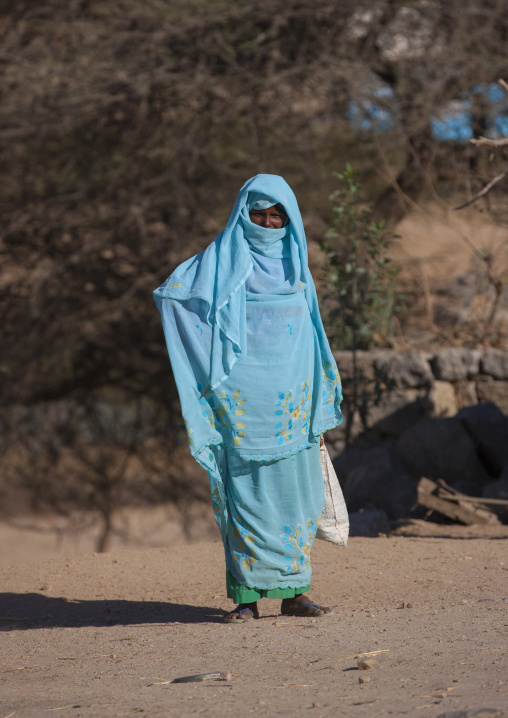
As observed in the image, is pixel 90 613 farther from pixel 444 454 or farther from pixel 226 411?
pixel 444 454

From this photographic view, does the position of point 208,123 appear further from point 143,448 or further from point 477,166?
point 143,448

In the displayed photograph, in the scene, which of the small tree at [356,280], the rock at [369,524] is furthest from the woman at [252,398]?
the small tree at [356,280]

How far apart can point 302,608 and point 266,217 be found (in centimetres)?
150

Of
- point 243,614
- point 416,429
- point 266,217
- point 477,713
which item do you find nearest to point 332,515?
point 243,614

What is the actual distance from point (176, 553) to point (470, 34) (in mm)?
6543

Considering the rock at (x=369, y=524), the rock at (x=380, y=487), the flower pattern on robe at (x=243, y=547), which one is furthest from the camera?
the rock at (x=380, y=487)

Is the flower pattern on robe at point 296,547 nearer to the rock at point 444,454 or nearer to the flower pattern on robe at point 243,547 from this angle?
the flower pattern on robe at point 243,547

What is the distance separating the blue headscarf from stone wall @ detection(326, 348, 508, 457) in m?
3.59

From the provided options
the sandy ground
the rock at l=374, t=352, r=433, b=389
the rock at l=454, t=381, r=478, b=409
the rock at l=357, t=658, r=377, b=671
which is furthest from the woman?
the rock at l=454, t=381, r=478, b=409

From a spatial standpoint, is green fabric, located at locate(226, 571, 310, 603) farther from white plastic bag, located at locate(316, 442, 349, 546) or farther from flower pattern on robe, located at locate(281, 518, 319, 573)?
white plastic bag, located at locate(316, 442, 349, 546)

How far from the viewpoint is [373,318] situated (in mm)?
7082

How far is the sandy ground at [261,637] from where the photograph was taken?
220 cm

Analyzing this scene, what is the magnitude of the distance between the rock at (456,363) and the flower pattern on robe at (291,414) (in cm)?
383

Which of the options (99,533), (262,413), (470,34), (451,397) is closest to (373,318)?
(451,397)
